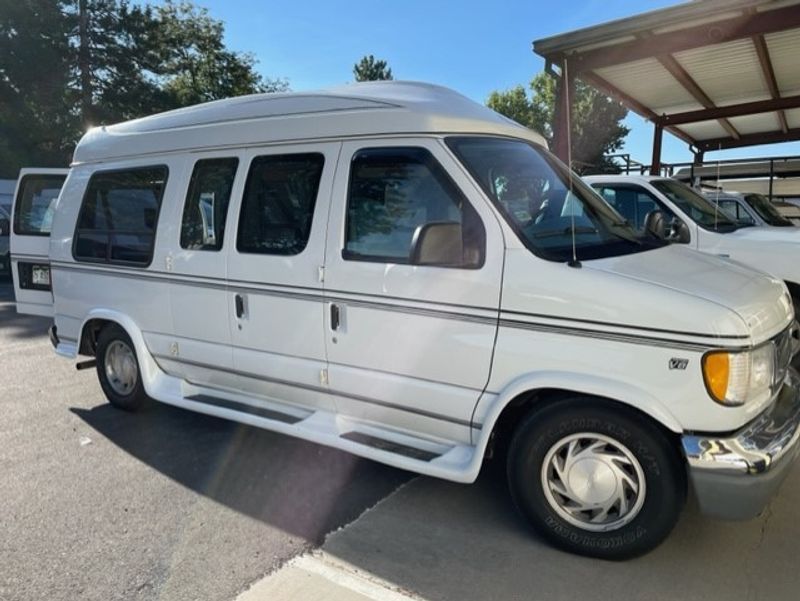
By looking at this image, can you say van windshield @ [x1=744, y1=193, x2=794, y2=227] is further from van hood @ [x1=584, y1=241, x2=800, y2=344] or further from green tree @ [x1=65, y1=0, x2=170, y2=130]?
green tree @ [x1=65, y1=0, x2=170, y2=130]

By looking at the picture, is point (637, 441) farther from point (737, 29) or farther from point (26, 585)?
point (737, 29)

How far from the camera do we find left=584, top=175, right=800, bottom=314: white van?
5.85 m

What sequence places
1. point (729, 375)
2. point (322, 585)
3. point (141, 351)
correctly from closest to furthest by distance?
point (729, 375), point (322, 585), point (141, 351)

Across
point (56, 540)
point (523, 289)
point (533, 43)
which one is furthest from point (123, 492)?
point (533, 43)

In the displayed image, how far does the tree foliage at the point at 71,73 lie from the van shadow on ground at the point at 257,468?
77.3ft

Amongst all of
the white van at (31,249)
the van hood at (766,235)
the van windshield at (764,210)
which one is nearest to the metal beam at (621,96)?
the van windshield at (764,210)

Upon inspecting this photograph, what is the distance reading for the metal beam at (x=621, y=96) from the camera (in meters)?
10.4

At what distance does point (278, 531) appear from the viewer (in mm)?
3203

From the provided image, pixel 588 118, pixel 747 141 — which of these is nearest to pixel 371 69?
pixel 588 118

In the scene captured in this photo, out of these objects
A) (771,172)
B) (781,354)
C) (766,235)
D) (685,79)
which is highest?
(685,79)

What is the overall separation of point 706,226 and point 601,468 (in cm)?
451

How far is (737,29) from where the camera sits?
812cm

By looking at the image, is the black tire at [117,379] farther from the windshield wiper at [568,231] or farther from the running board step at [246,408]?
the windshield wiper at [568,231]

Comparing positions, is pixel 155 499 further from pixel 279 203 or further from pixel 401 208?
pixel 401 208
